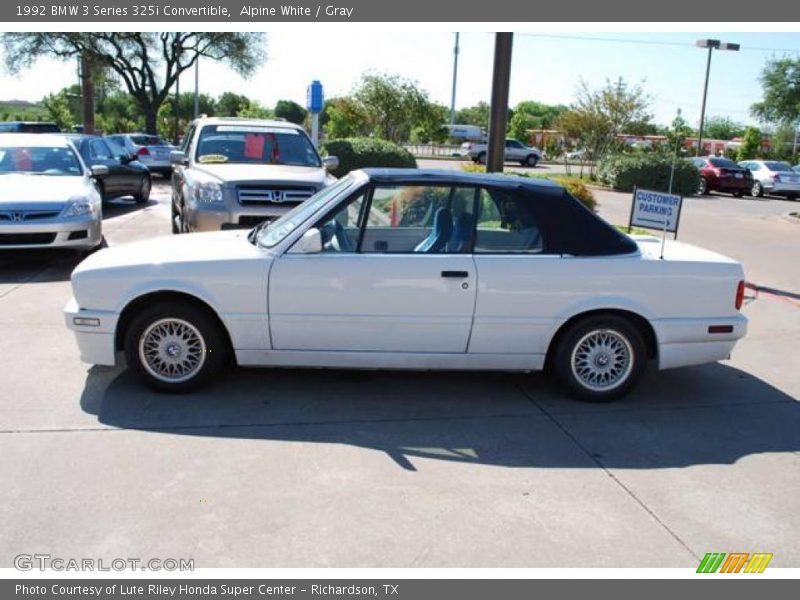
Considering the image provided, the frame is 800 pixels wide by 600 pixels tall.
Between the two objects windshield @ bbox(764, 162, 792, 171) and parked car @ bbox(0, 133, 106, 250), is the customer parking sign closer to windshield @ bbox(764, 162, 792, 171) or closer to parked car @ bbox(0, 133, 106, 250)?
parked car @ bbox(0, 133, 106, 250)

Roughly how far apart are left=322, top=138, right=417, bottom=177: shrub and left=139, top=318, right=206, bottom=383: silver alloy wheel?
1532cm

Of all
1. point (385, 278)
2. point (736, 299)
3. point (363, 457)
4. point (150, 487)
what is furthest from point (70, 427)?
point (736, 299)

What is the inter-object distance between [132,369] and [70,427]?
64 centimetres

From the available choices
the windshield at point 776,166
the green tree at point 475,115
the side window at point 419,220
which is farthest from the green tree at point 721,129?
the side window at point 419,220

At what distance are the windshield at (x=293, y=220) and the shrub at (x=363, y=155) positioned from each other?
48.2ft

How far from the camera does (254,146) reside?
35.0ft

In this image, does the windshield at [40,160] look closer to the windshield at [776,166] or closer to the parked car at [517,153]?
the windshield at [776,166]

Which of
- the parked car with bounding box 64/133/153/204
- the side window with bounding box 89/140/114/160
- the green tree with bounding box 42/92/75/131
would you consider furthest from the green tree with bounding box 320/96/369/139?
the green tree with bounding box 42/92/75/131

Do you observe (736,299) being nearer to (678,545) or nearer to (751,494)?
(751,494)

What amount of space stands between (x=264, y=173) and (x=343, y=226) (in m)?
4.62

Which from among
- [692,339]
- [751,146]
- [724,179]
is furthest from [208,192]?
[751,146]

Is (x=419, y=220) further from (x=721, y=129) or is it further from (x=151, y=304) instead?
(x=721, y=129)

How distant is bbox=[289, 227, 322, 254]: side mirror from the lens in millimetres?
5123

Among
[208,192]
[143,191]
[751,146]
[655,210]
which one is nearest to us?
[655,210]
